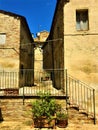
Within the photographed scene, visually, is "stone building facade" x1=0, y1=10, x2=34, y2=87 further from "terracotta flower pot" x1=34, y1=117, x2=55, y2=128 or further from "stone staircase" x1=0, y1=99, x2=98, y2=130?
"terracotta flower pot" x1=34, y1=117, x2=55, y2=128

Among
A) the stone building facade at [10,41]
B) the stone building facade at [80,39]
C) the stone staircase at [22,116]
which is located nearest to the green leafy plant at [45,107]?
the stone staircase at [22,116]

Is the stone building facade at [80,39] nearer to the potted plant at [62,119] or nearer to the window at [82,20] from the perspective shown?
the window at [82,20]

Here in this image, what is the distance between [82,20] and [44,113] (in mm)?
6051

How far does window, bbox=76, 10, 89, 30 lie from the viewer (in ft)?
41.6

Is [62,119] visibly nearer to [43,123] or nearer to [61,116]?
[61,116]

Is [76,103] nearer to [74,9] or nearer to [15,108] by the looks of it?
[15,108]

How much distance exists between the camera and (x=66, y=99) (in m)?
10.7

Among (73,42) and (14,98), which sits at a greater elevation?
(73,42)

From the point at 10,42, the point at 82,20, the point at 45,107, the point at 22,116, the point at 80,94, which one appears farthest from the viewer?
the point at 10,42

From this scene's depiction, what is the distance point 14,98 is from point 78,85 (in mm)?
3531

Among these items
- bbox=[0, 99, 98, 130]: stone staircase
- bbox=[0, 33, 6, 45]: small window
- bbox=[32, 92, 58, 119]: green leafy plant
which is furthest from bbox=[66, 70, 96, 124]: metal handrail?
bbox=[0, 33, 6, 45]: small window

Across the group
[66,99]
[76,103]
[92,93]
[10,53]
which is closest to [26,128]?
[66,99]

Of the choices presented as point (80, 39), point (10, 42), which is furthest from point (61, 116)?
point (10, 42)

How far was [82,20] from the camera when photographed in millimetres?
12773
